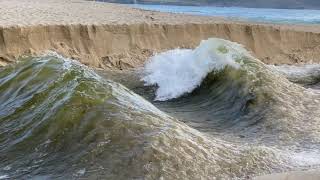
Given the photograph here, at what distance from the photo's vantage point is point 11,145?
6.46 metres

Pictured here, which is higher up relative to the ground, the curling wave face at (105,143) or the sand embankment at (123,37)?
the curling wave face at (105,143)

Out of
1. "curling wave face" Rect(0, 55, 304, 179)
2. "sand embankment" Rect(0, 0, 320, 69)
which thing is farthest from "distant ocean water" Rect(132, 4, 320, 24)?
"curling wave face" Rect(0, 55, 304, 179)

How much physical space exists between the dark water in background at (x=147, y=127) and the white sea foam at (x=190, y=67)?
407 millimetres

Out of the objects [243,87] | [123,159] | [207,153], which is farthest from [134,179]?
[243,87]

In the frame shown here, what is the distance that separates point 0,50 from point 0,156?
20.1ft

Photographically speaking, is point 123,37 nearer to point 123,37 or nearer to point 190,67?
point 123,37

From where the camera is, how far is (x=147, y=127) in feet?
20.3

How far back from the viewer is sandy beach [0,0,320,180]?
496 inches

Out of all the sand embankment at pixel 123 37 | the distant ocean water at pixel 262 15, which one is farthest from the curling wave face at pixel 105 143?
the distant ocean water at pixel 262 15

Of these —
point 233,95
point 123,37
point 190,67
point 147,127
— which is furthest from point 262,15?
point 147,127

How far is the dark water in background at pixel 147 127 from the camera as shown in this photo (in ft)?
18.8

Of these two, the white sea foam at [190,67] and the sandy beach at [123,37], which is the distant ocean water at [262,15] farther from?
the white sea foam at [190,67]

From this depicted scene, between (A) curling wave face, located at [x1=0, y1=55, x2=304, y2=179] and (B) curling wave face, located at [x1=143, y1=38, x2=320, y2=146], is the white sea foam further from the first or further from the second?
(A) curling wave face, located at [x1=0, y1=55, x2=304, y2=179]

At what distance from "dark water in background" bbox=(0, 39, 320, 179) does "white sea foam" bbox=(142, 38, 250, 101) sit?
41 centimetres
